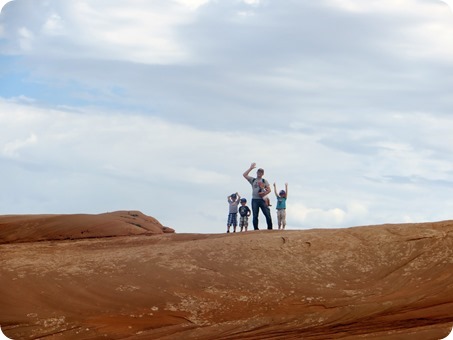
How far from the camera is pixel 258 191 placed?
2141 centimetres

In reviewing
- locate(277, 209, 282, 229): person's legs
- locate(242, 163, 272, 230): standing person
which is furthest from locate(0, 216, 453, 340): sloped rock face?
locate(277, 209, 282, 229): person's legs

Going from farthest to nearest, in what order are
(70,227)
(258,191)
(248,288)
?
1. (70,227)
2. (258,191)
3. (248,288)

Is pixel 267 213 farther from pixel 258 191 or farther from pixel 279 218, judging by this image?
pixel 279 218

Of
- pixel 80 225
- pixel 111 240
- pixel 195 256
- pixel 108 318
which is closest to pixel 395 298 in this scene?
pixel 195 256

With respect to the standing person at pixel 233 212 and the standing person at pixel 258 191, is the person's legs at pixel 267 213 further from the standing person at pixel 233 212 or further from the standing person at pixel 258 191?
the standing person at pixel 233 212

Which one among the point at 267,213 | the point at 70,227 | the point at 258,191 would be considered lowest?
the point at 70,227

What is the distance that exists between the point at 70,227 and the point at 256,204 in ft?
15.9

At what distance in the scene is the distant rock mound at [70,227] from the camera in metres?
21.7

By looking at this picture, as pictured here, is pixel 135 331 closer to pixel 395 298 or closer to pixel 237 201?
pixel 395 298

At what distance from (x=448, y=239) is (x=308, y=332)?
3.89 m

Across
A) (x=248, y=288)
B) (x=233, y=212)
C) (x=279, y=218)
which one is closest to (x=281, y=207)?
(x=279, y=218)

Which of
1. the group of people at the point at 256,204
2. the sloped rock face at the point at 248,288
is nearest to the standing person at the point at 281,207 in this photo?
the group of people at the point at 256,204

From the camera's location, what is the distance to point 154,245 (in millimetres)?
17000

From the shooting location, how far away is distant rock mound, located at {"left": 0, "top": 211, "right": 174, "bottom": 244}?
71.1ft
